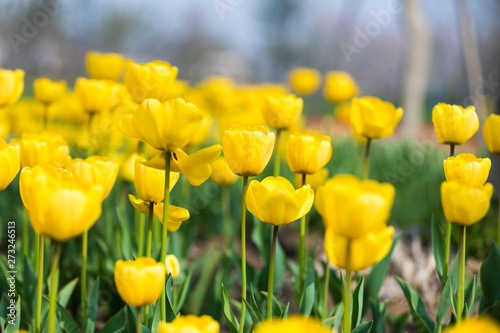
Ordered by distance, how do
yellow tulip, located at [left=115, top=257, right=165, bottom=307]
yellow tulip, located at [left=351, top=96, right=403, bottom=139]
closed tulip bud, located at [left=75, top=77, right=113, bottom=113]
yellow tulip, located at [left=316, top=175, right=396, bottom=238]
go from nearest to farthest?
yellow tulip, located at [left=316, top=175, right=396, bottom=238]
yellow tulip, located at [left=115, top=257, right=165, bottom=307]
yellow tulip, located at [left=351, top=96, right=403, bottom=139]
closed tulip bud, located at [left=75, top=77, right=113, bottom=113]

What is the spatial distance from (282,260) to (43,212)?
1.15 meters

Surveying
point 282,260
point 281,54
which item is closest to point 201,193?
point 282,260

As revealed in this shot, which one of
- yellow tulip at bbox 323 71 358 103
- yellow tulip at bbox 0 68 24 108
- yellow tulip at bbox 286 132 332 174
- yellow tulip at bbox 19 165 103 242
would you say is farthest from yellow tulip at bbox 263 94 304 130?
yellow tulip at bbox 323 71 358 103

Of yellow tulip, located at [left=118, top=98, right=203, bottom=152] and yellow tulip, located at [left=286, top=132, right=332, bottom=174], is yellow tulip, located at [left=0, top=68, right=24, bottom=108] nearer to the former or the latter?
yellow tulip, located at [left=118, top=98, right=203, bottom=152]

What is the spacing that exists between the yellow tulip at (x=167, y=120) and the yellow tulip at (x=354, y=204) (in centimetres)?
35

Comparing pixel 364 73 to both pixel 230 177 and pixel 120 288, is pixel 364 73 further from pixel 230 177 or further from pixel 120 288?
pixel 120 288

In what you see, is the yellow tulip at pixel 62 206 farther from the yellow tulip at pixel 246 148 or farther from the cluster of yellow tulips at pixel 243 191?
the yellow tulip at pixel 246 148

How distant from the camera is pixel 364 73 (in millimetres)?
19859

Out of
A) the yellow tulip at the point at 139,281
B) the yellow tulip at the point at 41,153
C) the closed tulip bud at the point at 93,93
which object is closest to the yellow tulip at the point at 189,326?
the yellow tulip at the point at 139,281

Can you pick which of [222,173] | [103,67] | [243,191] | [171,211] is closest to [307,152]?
[243,191]

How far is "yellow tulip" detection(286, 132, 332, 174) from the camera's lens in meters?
1.20

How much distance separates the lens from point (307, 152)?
1.21 metres

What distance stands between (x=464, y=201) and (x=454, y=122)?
360 mm

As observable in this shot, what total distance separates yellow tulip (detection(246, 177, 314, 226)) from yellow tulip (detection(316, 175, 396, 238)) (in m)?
0.27
